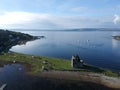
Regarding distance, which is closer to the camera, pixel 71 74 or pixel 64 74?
pixel 71 74

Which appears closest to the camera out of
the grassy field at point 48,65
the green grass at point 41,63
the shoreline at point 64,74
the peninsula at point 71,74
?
the peninsula at point 71,74

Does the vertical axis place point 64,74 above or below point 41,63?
below

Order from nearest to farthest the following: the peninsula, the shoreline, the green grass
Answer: the peninsula, the shoreline, the green grass

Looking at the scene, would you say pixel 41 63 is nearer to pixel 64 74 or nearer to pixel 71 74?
pixel 64 74

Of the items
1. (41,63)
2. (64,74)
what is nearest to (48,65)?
(41,63)

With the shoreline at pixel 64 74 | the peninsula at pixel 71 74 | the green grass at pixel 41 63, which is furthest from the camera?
the green grass at pixel 41 63

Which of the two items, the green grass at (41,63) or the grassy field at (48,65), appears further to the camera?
the green grass at (41,63)

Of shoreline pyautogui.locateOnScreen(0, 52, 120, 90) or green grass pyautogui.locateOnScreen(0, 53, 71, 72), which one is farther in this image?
green grass pyautogui.locateOnScreen(0, 53, 71, 72)

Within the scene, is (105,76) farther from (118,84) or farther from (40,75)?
(40,75)

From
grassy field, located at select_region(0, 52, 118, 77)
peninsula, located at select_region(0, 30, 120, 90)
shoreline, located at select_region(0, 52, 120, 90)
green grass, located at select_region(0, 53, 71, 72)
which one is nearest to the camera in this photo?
peninsula, located at select_region(0, 30, 120, 90)

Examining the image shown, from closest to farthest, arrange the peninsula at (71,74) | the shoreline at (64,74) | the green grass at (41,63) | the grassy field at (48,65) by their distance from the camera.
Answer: the peninsula at (71,74)
the shoreline at (64,74)
the grassy field at (48,65)
the green grass at (41,63)

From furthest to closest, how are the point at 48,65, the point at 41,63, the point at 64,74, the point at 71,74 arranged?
1. the point at 41,63
2. the point at 48,65
3. the point at 64,74
4. the point at 71,74
